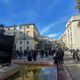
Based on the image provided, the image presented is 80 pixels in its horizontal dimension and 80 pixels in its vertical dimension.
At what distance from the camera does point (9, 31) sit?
91000 millimetres

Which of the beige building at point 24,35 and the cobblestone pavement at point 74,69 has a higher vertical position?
the beige building at point 24,35

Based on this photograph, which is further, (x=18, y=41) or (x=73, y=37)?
(x=18, y=41)

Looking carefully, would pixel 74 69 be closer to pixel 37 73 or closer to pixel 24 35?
pixel 37 73

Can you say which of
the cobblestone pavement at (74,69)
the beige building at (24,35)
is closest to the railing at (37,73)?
the cobblestone pavement at (74,69)

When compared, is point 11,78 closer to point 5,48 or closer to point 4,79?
point 4,79

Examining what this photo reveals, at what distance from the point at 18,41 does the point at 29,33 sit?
520 centimetres

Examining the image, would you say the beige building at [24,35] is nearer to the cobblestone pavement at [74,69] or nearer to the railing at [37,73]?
the cobblestone pavement at [74,69]

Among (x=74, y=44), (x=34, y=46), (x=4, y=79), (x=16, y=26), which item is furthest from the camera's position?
(x=16, y=26)

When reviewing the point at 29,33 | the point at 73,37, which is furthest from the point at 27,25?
the point at 73,37

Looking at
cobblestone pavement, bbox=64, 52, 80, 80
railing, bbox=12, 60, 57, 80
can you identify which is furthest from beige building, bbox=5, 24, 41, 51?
railing, bbox=12, 60, 57, 80

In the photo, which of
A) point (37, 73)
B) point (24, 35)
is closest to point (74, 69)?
point (37, 73)

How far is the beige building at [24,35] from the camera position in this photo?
87000 mm

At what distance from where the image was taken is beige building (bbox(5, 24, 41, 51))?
8700 cm

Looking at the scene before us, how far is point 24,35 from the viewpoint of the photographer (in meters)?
89.3
